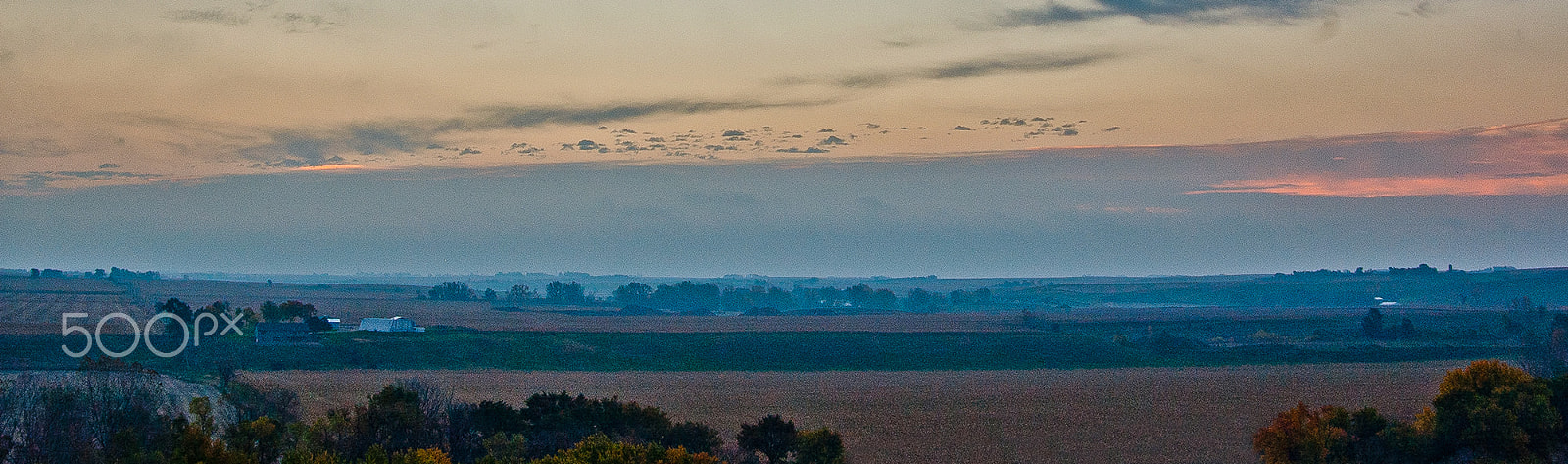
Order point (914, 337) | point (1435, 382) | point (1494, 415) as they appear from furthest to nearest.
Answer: point (914, 337) → point (1435, 382) → point (1494, 415)

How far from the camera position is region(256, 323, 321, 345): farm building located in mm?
107812

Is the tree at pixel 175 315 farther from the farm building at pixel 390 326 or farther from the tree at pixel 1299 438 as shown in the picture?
the tree at pixel 1299 438

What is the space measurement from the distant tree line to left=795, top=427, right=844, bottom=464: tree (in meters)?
0.03

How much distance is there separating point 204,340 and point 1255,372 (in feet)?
295

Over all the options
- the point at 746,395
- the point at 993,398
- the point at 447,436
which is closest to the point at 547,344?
the point at 746,395

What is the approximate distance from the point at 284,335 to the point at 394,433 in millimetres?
72492

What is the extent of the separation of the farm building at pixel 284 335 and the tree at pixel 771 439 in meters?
74.5

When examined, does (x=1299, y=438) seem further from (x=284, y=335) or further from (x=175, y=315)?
(x=175, y=315)

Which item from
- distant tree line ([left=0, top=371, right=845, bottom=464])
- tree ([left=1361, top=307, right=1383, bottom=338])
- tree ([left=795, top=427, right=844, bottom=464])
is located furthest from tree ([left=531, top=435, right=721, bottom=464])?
tree ([left=1361, top=307, right=1383, bottom=338])

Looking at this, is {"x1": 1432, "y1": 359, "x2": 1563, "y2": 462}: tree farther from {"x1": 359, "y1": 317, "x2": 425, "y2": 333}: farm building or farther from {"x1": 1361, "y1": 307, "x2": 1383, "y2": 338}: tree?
{"x1": 359, "y1": 317, "x2": 425, "y2": 333}: farm building

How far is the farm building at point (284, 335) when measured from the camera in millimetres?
107812

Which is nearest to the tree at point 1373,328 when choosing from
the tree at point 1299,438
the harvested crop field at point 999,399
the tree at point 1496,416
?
the harvested crop field at point 999,399

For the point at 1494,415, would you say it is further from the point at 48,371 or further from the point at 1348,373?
the point at 48,371

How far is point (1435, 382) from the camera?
9294 centimetres
